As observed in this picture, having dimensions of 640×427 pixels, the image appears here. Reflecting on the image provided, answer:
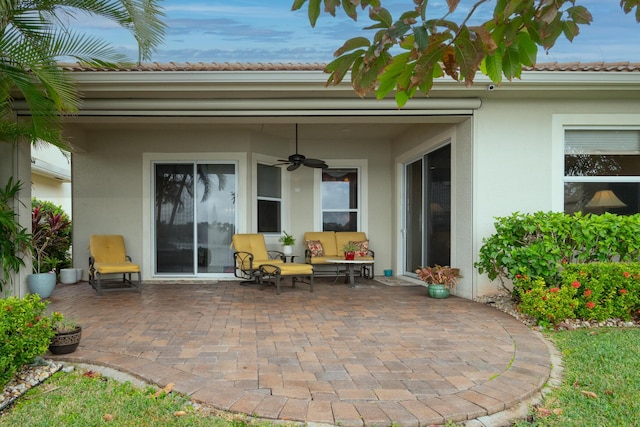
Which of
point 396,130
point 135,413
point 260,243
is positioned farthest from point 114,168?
point 135,413

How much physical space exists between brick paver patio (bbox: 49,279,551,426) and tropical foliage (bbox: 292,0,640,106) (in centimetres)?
195

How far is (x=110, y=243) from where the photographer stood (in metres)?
7.91

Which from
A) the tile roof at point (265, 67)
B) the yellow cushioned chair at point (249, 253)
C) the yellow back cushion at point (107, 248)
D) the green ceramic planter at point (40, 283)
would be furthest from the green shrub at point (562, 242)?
the yellow back cushion at point (107, 248)

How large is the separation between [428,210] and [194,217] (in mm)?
4556

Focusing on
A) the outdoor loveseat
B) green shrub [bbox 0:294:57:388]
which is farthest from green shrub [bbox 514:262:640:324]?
green shrub [bbox 0:294:57:388]

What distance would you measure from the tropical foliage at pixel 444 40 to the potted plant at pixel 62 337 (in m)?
3.24

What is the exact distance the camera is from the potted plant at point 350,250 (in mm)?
7902

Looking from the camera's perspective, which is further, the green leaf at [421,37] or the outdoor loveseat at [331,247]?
the outdoor loveseat at [331,247]

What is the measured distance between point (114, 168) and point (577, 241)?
803 centimetres

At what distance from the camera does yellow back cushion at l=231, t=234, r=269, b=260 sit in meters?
7.84

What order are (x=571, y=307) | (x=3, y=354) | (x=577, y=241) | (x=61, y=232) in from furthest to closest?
(x=61, y=232), (x=577, y=241), (x=571, y=307), (x=3, y=354)

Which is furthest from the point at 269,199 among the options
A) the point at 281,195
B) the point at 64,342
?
the point at 64,342

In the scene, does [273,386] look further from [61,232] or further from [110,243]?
[61,232]

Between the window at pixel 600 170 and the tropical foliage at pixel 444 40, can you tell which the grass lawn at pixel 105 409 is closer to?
the tropical foliage at pixel 444 40
